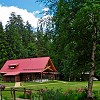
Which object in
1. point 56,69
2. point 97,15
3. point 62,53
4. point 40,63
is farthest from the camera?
point 56,69

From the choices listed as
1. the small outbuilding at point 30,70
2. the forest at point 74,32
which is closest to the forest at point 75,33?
the forest at point 74,32

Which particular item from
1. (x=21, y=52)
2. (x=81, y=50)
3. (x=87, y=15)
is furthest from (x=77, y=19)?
(x=21, y=52)

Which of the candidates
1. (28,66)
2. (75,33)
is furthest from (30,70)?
(75,33)

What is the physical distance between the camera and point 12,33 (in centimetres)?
9094

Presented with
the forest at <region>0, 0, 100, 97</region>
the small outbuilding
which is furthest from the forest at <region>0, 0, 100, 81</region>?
the small outbuilding

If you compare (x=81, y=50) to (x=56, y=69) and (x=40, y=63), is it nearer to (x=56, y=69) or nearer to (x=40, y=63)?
(x=40, y=63)

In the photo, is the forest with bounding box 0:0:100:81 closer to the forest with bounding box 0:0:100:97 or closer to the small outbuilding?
the forest with bounding box 0:0:100:97

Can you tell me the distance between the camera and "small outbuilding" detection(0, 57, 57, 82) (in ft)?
228

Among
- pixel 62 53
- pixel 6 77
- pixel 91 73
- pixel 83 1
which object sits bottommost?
pixel 6 77

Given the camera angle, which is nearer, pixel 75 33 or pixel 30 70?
pixel 75 33

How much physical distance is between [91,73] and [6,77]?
2206 inches

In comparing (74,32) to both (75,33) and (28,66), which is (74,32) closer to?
(75,33)

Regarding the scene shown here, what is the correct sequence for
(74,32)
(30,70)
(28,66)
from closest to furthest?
(74,32)
(30,70)
(28,66)

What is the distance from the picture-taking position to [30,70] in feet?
230
